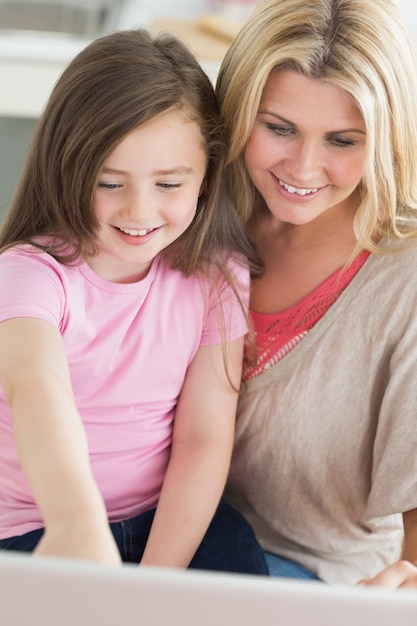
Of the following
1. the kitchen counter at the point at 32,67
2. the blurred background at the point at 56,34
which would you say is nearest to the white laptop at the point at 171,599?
the blurred background at the point at 56,34

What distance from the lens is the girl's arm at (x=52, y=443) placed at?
0.61 meters

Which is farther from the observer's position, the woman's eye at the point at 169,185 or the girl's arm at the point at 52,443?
the woman's eye at the point at 169,185

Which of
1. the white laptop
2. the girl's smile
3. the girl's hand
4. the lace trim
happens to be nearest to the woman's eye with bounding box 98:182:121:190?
the girl's smile

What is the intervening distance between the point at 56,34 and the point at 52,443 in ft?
7.66

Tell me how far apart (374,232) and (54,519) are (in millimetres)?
687

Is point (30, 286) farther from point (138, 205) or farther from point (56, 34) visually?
point (56, 34)

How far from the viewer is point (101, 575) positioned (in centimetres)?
47

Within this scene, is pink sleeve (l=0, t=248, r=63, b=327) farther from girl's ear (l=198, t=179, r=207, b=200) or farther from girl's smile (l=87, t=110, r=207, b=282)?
girl's ear (l=198, t=179, r=207, b=200)

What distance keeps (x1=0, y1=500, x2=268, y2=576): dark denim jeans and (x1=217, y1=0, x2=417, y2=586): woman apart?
0.37ft

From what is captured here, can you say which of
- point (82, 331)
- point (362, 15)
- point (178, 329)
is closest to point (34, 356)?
point (82, 331)

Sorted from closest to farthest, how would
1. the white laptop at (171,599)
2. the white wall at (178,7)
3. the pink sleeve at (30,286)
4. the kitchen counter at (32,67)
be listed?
the white laptop at (171,599)
the pink sleeve at (30,286)
the kitchen counter at (32,67)
the white wall at (178,7)

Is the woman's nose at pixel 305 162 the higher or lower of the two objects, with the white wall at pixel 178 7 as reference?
higher

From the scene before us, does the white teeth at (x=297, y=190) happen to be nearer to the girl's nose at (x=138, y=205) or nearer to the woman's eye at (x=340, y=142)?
the woman's eye at (x=340, y=142)

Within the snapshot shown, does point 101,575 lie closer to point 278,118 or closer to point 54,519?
point 54,519
